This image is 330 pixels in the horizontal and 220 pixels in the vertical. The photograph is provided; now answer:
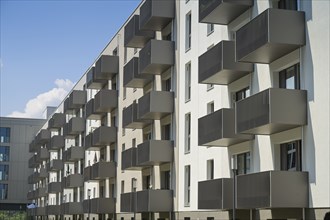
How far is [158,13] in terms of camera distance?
35.5 meters

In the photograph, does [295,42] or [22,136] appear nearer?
[295,42]

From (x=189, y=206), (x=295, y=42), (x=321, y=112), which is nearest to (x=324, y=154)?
(x=321, y=112)

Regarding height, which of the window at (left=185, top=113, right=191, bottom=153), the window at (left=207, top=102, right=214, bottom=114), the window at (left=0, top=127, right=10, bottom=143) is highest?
the window at (left=0, top=127, right=10, bottom=143)

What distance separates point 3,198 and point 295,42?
284 ft

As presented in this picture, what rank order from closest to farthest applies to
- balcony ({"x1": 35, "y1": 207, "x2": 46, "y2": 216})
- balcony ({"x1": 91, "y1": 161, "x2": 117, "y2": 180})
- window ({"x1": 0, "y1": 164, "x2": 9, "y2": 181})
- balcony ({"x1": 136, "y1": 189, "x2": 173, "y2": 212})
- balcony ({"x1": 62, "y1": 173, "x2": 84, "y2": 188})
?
balcony ({"x1": 136, "y1": 189, "x2": 173, "y2": 212}), balcony ({"x1": 91, "y1": 161, "x2": 117, "y2": 180}), balcony ({"x1": 62, "y1": 173, "x2": 84, "y2": 188}), balcony ({"x1": 35, "y1": 207, "x2": 46, "y2": 216}), window ({"x1": 0, "y1": 164, "x2": 9, "y2": 181})

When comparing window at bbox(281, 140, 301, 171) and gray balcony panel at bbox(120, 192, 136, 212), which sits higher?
window at bbox(281, 140, 301, 171)

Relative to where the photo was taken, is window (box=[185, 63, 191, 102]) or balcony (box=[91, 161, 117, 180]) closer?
window (box=[185, 63, 191, 102])

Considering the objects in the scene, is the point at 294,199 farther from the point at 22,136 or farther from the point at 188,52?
the point at 22,136

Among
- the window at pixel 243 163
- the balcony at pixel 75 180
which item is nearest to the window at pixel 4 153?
the balcony at pixel 75 180

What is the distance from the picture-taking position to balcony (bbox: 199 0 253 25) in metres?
25.7

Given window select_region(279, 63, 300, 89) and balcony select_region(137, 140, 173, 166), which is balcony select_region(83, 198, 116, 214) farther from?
window select_region(279, 63, 300, 89)

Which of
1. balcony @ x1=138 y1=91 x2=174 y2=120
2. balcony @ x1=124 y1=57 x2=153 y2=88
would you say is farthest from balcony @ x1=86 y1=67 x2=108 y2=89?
balcony @ x1=138 y1=91 x2=174 y2=120

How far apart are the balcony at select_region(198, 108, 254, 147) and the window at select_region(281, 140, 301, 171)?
2.13 metres

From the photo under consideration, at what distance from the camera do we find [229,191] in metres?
25.5
